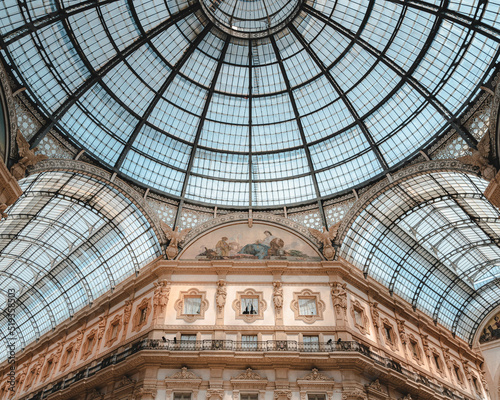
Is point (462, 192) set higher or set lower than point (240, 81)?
lower

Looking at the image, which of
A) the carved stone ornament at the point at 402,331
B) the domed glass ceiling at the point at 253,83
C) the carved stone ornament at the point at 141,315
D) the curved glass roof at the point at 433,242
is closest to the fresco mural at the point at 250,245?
the domed glass ceiling at the point at 253,83

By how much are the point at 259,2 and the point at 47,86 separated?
1788cm

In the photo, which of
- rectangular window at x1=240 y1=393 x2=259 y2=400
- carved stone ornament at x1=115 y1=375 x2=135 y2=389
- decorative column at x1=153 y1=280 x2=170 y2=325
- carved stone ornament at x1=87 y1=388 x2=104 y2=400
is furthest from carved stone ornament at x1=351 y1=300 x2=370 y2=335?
carved stone ornament at x1=87 y1=388 x2=104 y2=400

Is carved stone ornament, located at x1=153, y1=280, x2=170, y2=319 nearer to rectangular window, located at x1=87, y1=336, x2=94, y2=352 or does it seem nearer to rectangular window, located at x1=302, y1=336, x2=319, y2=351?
rectangular window, located at x1=87, y1=336, x2=94, y2=352

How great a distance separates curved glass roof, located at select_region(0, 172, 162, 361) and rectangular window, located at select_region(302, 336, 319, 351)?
46.2 feet

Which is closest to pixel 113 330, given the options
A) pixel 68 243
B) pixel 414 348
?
pixel 68 243

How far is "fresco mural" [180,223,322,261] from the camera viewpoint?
33.4 meters

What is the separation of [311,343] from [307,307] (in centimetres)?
310

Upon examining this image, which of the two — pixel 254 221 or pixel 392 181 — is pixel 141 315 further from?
pixel 392 181

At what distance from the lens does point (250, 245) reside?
34.0m

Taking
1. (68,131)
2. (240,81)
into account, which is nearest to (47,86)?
(68,131)

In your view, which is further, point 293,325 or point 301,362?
point 293,325

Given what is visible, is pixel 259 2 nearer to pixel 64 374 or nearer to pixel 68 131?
pixel 68 131

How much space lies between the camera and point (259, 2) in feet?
114
